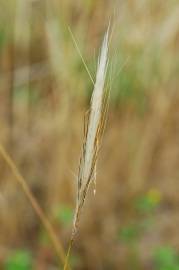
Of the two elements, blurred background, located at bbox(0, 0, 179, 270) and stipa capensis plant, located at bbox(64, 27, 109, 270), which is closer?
stipa capensis plant, located at bbox(64, 27, 109, 270)

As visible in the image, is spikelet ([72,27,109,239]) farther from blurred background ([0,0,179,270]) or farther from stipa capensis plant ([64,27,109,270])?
blurred background ([0,0,179,270])

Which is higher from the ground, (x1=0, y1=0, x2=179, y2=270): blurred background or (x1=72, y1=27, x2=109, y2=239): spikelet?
(x1=72, y1=27, x2=109, y2=239): spikelet

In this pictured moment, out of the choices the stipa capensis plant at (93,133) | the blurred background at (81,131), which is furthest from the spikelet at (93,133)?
the blurred background at (81,131)

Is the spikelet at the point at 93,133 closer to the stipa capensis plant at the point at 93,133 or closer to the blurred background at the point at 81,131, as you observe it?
the stipa capensis plant at the point at 93,133

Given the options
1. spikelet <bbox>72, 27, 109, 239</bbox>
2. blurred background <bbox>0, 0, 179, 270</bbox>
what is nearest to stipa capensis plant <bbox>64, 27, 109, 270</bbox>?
spikelet <bbox>72, 27, 109, 239</bbox>

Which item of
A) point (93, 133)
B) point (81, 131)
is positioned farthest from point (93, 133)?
point (81, 131)

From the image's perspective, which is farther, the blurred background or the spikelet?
the blurred background
